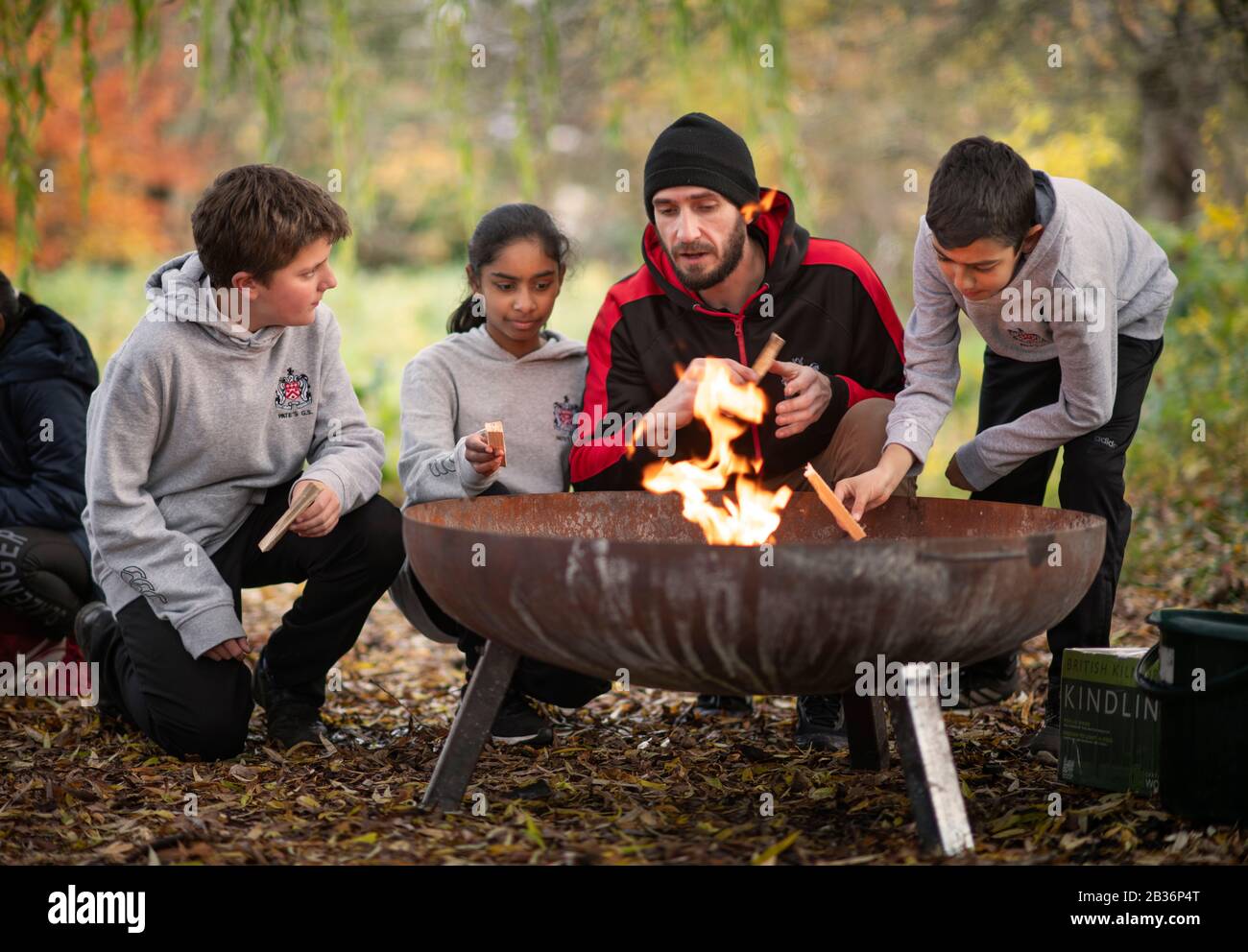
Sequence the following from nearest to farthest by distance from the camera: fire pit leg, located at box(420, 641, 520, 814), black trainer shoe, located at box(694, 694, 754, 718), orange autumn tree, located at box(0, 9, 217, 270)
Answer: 1. fire pit leg, located at box(420, 641, 520, 814)
2. black trainer shoe, located at box(694, 694, 754, 718)
3. orange autumn tree, located at box(0, 9, 217, 270)

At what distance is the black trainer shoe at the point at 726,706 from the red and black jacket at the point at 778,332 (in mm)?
676

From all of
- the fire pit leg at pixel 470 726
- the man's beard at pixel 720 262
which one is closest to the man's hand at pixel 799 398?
the man's beard at pixel 720 262

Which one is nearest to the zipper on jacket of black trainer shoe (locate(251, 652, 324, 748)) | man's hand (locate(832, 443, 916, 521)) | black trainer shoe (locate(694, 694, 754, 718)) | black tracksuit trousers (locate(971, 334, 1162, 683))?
man's hand (locate(832, 443, 916, 521))

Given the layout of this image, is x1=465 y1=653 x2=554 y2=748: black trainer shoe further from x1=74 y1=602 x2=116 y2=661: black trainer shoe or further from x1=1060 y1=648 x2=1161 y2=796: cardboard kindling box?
x1=1060 y1=648 x2=1161 y2=796: cardboard kindling box

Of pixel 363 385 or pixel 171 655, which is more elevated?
pixel 363 385

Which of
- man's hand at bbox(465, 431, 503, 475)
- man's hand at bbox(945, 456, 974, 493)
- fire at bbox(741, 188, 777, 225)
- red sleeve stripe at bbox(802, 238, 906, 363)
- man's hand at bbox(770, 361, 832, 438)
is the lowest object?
man's hand at bbox(945, 456, 974, 493)

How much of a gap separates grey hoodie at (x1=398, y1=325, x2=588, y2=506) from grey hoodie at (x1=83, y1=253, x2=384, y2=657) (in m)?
0.14

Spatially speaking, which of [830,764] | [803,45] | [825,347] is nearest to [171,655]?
[830,764]

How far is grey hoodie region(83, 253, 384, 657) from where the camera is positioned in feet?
9.00

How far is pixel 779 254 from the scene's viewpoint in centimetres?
314
